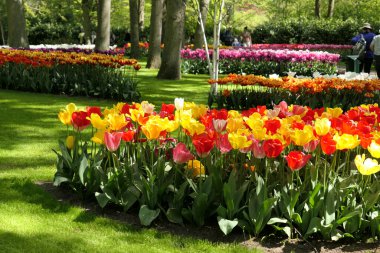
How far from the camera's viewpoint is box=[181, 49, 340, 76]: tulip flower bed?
19309 millimetres

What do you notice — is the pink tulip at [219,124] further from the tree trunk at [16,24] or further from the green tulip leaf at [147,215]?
the tree trunk at [16,24]

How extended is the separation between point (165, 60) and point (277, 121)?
1142cm

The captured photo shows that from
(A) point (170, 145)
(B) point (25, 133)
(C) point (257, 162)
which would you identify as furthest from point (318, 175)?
(B) point (25, 133)

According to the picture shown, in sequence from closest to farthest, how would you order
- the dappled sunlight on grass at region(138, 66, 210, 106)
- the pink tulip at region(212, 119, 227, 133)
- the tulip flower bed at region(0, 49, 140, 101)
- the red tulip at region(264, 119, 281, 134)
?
the red tulip at region(264, 119, 281, 134)
the pink tulip at region(212, 119, 227, 133)
the tulip flower bed at region(0, 49, 140, 101)
the dappled sunlight on grass at region(138, 66, 210, 106)

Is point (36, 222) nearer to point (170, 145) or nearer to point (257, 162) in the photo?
point (170, 145)

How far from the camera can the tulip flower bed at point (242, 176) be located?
3.67 meters

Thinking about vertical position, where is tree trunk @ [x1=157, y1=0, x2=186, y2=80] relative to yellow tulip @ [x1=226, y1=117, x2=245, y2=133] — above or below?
above

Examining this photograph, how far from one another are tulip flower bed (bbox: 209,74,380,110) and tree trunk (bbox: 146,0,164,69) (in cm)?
830

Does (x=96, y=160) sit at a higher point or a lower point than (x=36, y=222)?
higher

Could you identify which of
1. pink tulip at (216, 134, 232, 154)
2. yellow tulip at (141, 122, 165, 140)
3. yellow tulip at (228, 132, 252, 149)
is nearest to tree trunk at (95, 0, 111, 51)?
yellow tulip at (141, 122, 165, 140)

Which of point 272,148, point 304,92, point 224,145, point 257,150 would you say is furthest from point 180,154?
point 304,92

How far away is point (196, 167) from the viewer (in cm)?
412

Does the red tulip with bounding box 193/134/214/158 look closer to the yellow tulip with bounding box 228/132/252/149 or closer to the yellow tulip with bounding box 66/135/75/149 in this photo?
the yellow tulip with bounding box 228/132/252/149

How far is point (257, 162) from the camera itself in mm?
4074
